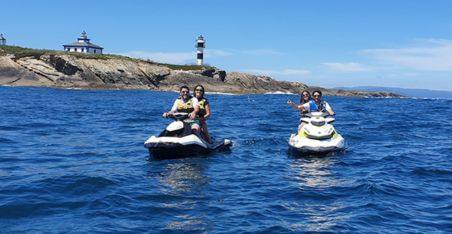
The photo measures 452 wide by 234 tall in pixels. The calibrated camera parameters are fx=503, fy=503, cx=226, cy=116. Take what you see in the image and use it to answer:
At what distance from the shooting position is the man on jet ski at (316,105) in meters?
16.7

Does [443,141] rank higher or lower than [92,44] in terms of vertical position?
lower

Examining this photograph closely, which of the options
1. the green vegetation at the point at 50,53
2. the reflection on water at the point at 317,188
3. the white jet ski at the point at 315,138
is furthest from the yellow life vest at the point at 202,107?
the green vegetation at the point at 50,53

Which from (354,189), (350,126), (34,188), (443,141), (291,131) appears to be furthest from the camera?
(350,126)

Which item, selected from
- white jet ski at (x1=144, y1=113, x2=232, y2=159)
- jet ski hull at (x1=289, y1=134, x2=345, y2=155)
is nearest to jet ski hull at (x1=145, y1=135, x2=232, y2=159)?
white jet ski at (x1=144, y1=113, x2=232, y2=159)

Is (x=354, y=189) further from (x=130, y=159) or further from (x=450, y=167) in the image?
(x=130, y=159)

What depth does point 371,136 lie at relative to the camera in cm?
2183

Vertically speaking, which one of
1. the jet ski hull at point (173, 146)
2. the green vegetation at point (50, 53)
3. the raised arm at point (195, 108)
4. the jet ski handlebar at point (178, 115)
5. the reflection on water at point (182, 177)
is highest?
the green vegetation at point (50, 53)

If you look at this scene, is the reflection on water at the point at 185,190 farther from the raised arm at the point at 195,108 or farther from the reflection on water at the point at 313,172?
the reflection on water at the point at 313,172

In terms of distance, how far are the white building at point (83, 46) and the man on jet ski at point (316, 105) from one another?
95294 mm

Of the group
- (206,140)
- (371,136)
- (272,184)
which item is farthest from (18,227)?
(371,136)

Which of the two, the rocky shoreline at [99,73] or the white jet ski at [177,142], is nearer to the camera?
the white jet ski at [177,142]

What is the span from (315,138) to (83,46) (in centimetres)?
9714

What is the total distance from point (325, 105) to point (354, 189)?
6547mm

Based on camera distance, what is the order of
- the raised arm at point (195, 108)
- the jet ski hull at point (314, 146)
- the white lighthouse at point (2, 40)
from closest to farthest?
the raised arm at point (195, 108) < the jet ski hull at point (314, 146) < the white lighthouse at point (2, 40)
